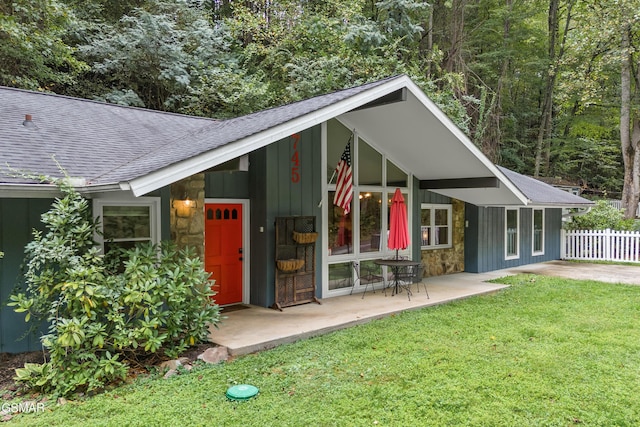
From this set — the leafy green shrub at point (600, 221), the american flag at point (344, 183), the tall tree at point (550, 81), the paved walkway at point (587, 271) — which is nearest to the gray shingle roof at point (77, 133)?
the american flag at point (344, 183)

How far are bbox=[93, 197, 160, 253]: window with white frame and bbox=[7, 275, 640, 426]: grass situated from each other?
2.01 meters

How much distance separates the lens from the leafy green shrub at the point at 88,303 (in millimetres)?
3943

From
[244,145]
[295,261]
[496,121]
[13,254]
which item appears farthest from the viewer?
[496,121]

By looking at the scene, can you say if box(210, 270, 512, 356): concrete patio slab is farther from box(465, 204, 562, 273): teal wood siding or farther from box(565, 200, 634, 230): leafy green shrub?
box(565, 200, 634, 230): leafy green shrub

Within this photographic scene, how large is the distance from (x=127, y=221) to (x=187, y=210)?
80 cm

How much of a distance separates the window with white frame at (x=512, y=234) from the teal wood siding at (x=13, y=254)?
35.1 ft

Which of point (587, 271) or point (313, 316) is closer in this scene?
point (313, 316)

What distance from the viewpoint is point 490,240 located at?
37.0 ft

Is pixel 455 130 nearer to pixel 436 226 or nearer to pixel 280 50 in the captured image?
pixel 436 226

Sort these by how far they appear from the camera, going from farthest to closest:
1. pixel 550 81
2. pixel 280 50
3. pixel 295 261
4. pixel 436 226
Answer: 1. pixel 550 81
2. pixel 280 50
3. pixel 436 226
4. pixel 295 261

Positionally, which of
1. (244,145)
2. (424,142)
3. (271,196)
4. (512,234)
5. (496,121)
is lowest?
(512,234)

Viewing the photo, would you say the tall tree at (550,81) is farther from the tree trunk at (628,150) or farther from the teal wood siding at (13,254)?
the teal wood siding at (13,254)

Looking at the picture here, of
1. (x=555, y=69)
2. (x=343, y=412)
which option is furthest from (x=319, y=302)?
(x=555, y=69)

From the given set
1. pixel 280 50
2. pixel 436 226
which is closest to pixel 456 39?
pixel 280 50
